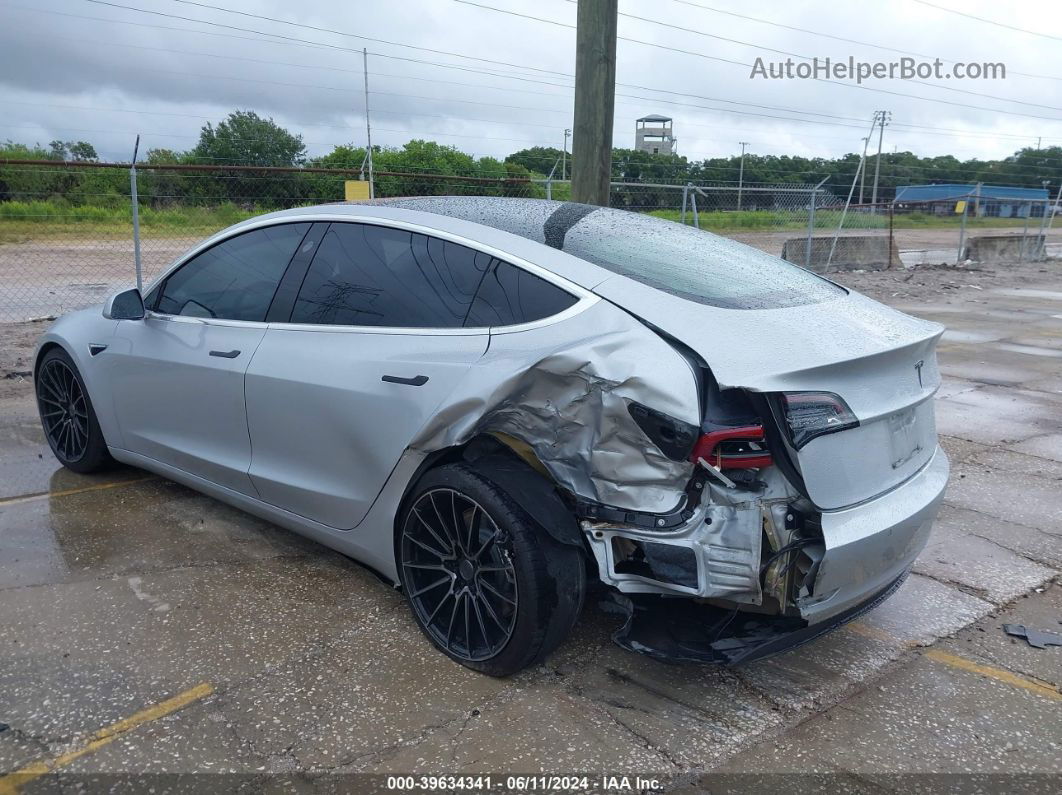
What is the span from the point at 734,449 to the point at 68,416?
3.99 metres

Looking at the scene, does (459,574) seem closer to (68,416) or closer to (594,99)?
(68,416)

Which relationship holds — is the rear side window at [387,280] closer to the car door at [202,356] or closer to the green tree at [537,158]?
the car door at [202,356]

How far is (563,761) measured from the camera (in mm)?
2621

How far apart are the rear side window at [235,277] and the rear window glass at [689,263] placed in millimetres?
1320

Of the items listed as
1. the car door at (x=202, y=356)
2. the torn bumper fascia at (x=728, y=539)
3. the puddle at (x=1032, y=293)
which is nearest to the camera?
the torn bumper fascia at (x=728, y=539)

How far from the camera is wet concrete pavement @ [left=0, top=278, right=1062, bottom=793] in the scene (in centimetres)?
264

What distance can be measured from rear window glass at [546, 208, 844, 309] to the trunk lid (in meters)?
0.10

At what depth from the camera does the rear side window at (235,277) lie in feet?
12.7

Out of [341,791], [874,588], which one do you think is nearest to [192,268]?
[341,791]

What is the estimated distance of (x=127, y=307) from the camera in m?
4.34

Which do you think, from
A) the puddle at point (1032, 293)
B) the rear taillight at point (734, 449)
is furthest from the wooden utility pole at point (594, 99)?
the puddle at point (1032, 293)

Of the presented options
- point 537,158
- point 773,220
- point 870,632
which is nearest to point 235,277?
point 870,632

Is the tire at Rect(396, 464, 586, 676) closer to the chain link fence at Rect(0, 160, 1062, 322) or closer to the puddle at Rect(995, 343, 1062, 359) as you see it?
the chain link fence at Rect(0, 160, 1062, 322)

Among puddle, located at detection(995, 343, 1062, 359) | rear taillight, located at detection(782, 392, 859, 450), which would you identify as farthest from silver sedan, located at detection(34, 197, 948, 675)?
puddle, located at detection(995, 343, 1062, 359)
